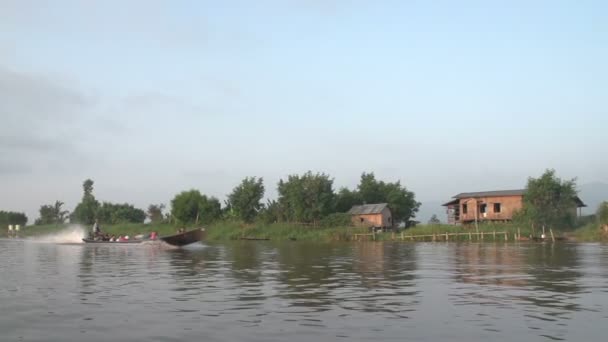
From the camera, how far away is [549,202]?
167ft

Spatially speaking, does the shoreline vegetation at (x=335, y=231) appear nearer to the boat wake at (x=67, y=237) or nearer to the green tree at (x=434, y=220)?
the boat wake at (x=67, y=237)

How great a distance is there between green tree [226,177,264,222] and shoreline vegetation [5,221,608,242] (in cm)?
136

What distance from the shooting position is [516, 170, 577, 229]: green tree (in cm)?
5012

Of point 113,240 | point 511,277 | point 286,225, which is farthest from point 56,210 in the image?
point 511,277

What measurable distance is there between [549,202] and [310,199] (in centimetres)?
2449

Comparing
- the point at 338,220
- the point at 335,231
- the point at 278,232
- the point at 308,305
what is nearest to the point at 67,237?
the point at 278,232

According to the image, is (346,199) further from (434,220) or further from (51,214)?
(51,214)

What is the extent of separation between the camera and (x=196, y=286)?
16594 mm

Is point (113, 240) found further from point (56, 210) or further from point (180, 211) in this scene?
point (56, 210)

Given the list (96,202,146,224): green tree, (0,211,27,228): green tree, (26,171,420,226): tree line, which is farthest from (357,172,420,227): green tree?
(0,211,27,228): green tree

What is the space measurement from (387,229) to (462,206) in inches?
321

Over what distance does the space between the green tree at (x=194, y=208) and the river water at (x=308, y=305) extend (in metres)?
52.7

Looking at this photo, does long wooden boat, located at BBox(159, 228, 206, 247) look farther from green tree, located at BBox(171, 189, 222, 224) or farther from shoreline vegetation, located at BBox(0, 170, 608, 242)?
green tree, located at BBox(171, 189, 222, 224)

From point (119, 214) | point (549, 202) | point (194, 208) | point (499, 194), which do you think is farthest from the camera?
point (119, 214)
